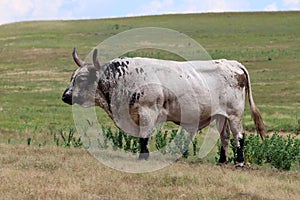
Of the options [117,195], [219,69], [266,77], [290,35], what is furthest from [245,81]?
[290,35]

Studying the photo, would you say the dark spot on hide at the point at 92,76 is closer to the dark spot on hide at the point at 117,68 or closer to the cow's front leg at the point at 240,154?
the dark spot on hide at the point at 117,68

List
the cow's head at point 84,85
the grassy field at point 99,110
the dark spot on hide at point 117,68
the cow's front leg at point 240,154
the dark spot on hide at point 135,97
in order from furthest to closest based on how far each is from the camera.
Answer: the cow's front leg at point 240,154
the cow's head at point 84,85
the dark spot on hide at point 117,68
the dark spot on hide at point 135,97
the grassy field at point 99,110

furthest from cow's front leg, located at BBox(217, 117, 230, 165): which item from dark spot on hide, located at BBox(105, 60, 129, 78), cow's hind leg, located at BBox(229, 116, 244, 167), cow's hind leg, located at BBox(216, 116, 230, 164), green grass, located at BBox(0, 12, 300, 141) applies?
green grass, located at BBox(0, 12, 300, 141)

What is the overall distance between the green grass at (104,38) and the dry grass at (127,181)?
1008cm

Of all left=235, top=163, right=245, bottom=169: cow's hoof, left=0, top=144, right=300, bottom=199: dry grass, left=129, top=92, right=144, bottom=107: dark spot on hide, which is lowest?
left=235, top=163, right=245, bottom=169: cow's hoof

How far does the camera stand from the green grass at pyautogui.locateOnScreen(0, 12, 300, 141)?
92.8 feet

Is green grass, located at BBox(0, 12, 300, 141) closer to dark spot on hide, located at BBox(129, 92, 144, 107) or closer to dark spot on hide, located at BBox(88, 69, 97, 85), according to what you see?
dark spot on hide, located at BBox(88, 69, 97, 85)

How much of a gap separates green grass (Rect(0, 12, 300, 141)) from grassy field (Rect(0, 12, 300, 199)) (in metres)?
0.07

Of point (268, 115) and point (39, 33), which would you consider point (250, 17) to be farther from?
point (268, 115)

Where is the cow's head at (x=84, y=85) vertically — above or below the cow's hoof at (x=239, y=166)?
above

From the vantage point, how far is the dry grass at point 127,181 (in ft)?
31.9

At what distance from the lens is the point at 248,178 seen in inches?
447

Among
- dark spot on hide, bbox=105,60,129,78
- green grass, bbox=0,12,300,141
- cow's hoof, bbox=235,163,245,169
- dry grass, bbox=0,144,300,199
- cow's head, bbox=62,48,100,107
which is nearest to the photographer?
dry grass, bbox=0,144,300,199

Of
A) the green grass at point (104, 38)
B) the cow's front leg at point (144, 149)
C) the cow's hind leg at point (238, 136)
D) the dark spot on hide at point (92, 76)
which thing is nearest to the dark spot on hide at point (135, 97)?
the cow's front leg at point (144, 149)
